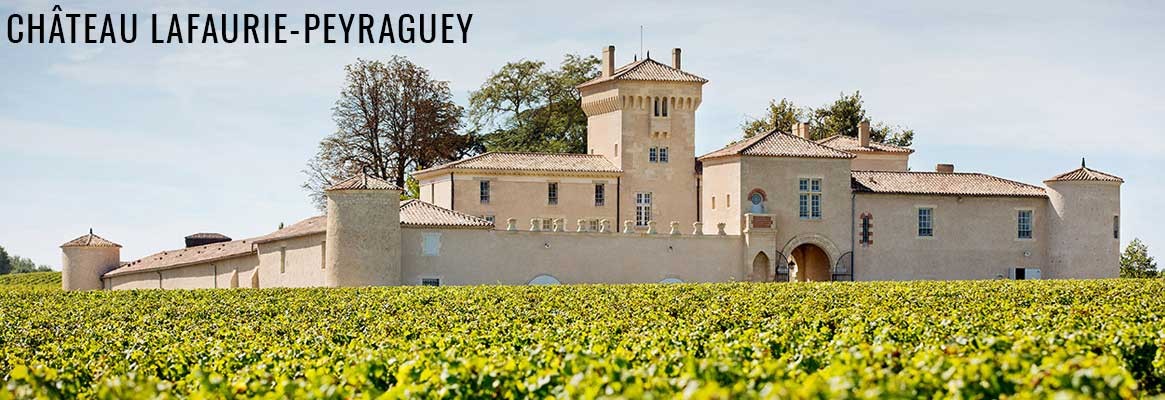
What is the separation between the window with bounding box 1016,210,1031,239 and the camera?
59.6m

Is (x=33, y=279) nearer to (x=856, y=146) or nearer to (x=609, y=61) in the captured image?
(x=609, y=61)

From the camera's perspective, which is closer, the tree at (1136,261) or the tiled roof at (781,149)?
the tiled roof at (781,149)

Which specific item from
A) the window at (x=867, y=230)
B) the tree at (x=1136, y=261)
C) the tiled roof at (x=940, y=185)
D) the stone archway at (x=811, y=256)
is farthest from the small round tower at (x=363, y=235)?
the tree at (x=1136, y=261)

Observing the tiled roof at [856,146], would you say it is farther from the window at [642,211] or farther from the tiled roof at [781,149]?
the window at [642,211]

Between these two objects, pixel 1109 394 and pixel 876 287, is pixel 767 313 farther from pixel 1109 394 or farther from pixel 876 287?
pixel 1109 394

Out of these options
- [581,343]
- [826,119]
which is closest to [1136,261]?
[826,119]

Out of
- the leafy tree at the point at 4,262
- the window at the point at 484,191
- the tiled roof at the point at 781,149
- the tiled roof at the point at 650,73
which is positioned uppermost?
the tiled roof at the point at 650,73

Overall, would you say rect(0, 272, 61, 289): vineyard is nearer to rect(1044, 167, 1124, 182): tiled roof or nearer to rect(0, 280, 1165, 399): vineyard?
rect(0, 280, 1165, 399): vineyard

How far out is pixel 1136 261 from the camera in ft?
271

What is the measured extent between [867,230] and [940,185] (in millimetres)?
4020

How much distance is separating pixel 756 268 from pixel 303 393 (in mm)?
46583

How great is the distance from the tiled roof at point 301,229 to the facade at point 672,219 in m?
0.13

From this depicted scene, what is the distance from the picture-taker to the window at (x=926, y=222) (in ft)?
192

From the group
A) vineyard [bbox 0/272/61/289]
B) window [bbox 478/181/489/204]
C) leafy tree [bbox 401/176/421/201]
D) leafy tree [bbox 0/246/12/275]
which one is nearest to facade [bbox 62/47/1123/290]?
window [bbox 478/181/489/204]
